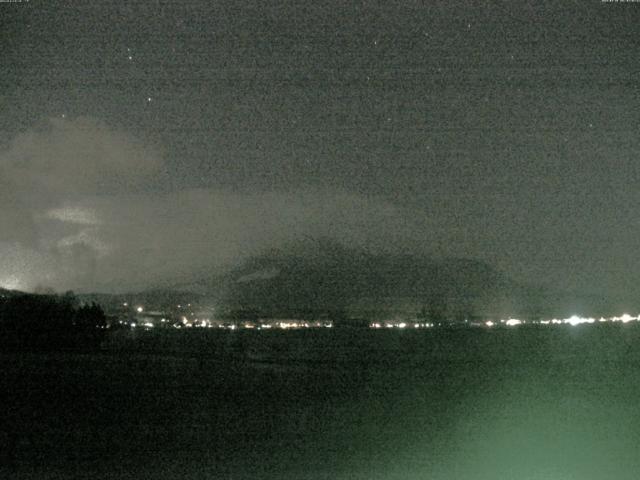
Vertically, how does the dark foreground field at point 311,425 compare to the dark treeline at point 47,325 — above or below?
below

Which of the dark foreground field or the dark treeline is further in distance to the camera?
the dark treeline

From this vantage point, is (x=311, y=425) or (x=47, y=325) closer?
(x=311, y=425)

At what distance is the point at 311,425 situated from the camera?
19.3m

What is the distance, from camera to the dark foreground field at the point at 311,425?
13.8 metres

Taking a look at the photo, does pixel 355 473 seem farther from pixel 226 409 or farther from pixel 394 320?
pixel 394 320

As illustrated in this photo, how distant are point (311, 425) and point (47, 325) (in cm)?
3927

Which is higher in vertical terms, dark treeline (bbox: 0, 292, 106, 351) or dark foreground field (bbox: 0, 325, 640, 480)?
dark treeline (bbox: 0, 292, 106, 351)

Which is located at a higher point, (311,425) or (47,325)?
(47,325)

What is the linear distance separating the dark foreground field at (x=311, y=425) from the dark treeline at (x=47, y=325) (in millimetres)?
18255

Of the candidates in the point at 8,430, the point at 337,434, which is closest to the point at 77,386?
the point at 8,430

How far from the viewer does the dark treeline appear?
52.9 metres

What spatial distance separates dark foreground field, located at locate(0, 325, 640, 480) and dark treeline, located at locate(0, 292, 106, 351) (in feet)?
59.9

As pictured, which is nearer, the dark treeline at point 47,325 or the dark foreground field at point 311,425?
the dark foreground field at point 311,425

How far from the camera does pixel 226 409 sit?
72.6 feet
